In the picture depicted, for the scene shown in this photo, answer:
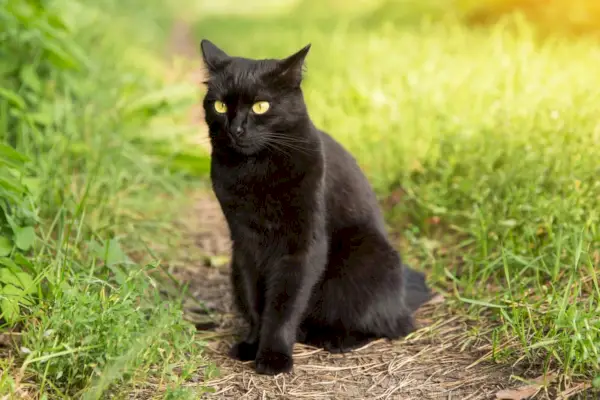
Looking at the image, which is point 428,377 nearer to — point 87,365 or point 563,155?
point 87,365

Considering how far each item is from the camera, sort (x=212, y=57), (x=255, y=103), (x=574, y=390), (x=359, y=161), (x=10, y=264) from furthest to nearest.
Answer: (x=359, y=161) → (x=212, y=57) → (x=255, y=103) → (x=10, y=264) → (x=574, y=390)

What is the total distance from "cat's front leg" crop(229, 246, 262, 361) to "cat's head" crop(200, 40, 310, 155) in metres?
0.47

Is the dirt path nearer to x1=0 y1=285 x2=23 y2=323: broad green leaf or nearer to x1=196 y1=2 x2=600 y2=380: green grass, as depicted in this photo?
x1=196 y1=2 x2=600 y2=380: green grass

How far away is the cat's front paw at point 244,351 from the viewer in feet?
8.80

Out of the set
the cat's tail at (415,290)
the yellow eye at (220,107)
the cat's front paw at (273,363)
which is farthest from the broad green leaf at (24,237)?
the cat's tail at (415,290)

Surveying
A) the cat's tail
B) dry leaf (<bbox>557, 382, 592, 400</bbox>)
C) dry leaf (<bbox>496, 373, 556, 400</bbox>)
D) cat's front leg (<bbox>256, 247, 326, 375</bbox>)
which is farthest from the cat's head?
dry leaf (<bbox>557, 382, 592, 400</bbox>)

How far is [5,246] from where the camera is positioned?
2512 mm

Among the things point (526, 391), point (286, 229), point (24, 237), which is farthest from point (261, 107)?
point (526, 391)

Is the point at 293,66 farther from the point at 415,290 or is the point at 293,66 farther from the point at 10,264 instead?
the point at 10,264

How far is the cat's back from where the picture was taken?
2.81 meters

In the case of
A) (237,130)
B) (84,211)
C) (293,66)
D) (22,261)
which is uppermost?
(293,66)

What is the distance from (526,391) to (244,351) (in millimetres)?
1052

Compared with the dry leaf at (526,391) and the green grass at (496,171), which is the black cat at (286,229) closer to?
the green grass at (496,171)

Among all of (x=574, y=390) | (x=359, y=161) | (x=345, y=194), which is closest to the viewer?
(x=574, y=390)
